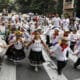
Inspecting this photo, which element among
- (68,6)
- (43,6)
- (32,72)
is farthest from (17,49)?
(43,6)

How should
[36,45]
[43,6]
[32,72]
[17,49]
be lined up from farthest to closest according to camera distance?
[43,6], [17,49], [36,45], [32,72]

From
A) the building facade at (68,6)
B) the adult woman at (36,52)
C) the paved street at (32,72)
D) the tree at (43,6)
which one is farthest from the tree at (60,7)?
the adult woman at (36,52)

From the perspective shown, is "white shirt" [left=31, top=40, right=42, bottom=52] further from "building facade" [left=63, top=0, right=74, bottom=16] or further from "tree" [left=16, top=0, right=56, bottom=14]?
"tree" [left=16, top=0, right=56, bottom=14]

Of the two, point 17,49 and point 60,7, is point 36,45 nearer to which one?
point 17,49

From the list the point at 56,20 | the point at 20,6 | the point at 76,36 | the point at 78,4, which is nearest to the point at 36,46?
the point at 76,36

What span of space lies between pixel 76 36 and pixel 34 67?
472cm

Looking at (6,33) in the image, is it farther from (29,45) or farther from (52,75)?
(52,75)

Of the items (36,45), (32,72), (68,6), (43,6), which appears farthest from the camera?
(43,6)

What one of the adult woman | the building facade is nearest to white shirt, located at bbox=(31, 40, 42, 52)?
the adult woman

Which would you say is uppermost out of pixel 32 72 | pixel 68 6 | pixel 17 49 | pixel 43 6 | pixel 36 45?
pixel 36 45

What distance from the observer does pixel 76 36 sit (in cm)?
1619

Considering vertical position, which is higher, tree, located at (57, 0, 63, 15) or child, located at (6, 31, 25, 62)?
child, located at (6, 31, 25, 62)

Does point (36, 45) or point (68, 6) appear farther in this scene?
point (68, 6)

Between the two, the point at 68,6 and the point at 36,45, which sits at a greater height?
the point at 36,45
